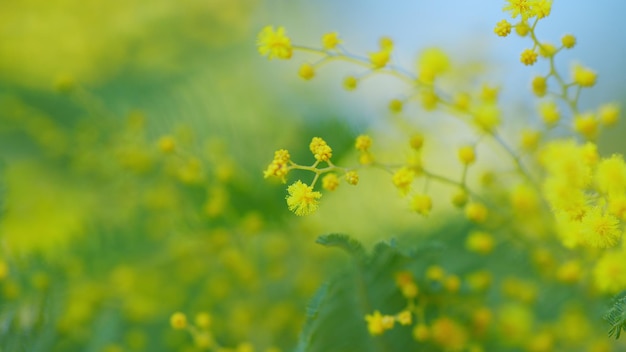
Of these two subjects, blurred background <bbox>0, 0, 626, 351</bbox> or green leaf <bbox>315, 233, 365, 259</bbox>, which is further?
blurred background <bbox>0, 0, 626, 351</bbox>

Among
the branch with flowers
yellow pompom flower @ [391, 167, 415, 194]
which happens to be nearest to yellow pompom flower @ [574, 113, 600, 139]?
the branch with flowers

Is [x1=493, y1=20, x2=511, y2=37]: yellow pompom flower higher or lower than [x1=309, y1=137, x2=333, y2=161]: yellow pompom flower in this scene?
higher

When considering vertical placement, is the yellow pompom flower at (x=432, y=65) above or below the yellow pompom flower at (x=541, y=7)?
above

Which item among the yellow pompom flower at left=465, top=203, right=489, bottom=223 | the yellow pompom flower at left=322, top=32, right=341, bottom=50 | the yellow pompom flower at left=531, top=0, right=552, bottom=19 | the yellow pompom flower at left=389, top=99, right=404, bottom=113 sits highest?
the yellow pompom flower at left=322, top=32, right=341, bottom=50

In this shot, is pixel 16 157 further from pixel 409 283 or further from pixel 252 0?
pixel 409 283

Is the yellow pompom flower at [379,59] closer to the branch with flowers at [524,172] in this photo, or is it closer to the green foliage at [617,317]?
the branch with flowers at [524,172]

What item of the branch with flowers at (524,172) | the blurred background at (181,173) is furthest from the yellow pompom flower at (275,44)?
the blurred background at (181,173)

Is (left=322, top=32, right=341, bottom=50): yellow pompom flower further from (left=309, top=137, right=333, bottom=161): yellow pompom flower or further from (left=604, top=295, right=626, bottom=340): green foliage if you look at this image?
(left=604, top=295, right=626, bottom=340): green foliage
